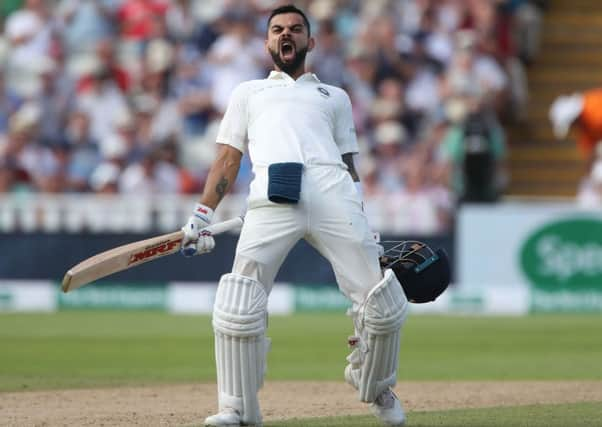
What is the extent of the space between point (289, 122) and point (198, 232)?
565 millimetres

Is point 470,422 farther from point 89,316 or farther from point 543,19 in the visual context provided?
point 543,19

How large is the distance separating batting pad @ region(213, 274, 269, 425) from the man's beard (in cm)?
89

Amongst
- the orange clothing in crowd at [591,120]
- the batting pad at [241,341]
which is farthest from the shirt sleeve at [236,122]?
the orange clothing in crowd at [591,120]

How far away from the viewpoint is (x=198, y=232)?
19.1ft

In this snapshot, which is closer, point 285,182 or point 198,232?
point 285,182

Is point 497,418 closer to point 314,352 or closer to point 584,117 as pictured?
point 584,117

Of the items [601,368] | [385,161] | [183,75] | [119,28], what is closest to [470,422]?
[601,368]

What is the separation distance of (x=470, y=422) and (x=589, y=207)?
26.2 feet

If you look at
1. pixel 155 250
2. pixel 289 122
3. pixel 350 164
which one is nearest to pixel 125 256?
pixel 155 250

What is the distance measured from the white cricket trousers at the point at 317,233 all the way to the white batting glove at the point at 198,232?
0.16 metres

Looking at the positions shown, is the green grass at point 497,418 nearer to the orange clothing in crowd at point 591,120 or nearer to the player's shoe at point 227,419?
the player's shoe at point 227,419

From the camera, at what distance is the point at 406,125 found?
1500 cm

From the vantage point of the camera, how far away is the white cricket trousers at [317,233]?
5695 millimetres

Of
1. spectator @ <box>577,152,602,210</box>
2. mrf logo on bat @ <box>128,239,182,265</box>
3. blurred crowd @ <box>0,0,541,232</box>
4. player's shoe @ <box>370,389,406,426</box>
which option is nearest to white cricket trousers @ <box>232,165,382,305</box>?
mrf logo on bat @ <box>128,239,182,265</box>
